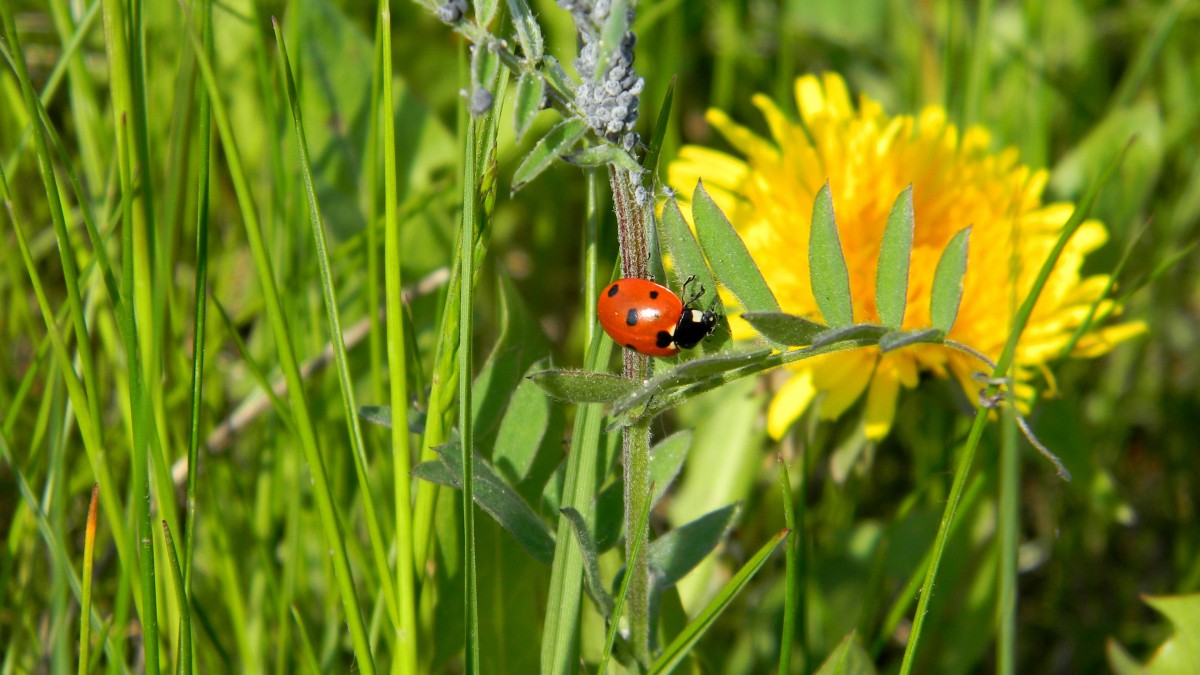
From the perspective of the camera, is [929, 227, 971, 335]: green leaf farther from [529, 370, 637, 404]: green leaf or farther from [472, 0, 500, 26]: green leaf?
[472, 0, 500, 26]: green leaf

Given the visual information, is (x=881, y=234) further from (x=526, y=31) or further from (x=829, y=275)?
(x=526, y=31)

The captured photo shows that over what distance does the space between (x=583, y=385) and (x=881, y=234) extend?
0.64 metres

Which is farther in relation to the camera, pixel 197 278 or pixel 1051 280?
pixel 1051 280

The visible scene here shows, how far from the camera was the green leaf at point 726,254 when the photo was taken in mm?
880

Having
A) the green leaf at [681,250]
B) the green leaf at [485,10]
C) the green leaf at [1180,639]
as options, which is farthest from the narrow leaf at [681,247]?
the green leaf at [1180,639]

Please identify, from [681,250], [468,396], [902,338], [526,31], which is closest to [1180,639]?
[902,338]

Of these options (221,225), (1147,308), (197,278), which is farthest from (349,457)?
(1147,308)

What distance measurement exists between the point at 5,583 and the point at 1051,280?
1366mm

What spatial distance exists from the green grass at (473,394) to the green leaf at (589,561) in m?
0.01

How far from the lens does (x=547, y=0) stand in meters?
2.10

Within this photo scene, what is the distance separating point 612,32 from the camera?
2.24 feet

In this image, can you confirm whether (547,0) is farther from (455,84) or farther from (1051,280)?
(1051,280)

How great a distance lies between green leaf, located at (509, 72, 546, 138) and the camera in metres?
0.75

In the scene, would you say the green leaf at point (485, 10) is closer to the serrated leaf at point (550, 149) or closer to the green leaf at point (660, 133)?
the serrated leaf at point (550, 149)
